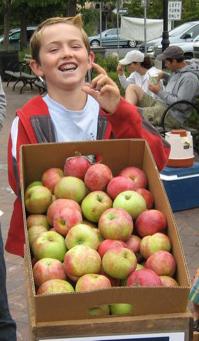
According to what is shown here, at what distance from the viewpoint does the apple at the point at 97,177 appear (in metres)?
2.01

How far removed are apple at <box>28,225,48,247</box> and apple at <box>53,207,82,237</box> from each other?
0.04 m

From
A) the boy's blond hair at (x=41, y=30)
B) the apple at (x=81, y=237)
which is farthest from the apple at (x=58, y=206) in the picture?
the boy's blond hair at (x=41, y=30)

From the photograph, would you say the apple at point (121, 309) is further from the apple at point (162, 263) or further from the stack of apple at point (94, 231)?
the apple at point (162, 263)

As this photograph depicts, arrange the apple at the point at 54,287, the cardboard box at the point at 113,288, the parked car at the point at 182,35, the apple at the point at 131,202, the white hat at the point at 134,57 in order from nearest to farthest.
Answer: the cardboard box at the point at 113,288 < the apple at the point at 54,287 < the apple at the point at 131,202 < the white hat at the point at 134,57 < the parked car at the point at 182,35

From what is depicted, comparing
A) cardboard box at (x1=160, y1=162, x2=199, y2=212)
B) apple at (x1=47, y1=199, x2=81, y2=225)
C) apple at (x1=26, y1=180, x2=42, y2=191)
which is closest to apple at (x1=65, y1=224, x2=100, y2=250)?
apple at (x1=47, y1=199, x2=81, y2=225)

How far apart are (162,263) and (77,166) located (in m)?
0.50

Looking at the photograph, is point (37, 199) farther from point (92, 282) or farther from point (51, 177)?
point (92, 282)

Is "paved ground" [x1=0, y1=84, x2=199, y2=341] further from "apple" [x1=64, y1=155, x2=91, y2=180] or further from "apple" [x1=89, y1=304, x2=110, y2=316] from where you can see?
"apple" [x1=89, y1=304, x2=110, y2=316]

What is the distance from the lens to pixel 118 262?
1696mm

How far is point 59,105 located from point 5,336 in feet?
4.04

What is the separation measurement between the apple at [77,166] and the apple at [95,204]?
106 mm

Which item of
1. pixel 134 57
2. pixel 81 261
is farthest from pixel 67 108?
pixel 134 57

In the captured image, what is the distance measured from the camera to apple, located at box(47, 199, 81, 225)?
6.31 feet

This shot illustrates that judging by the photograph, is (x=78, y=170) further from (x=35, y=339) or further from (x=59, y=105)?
(x=35, y=339)
